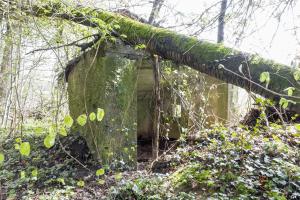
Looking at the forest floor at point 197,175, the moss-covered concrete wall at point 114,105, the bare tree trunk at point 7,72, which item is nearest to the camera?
the bare tree trunk at point 7,72

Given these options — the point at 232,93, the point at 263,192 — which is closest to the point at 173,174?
the point at 263,192

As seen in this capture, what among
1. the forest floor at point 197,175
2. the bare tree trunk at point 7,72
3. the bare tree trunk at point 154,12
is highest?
the bare tree trunk at point 154,12

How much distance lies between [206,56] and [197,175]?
158 centimetres

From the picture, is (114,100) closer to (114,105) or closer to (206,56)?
(114,105)

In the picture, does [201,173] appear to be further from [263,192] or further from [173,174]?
[263,192]

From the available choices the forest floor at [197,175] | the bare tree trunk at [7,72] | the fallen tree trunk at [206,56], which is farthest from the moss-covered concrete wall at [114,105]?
the bare tree trunk at [7,72]

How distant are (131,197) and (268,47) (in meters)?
2.39

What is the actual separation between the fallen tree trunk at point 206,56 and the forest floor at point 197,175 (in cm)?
71

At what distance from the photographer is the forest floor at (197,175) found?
133 inches

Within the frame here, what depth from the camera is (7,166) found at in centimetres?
555

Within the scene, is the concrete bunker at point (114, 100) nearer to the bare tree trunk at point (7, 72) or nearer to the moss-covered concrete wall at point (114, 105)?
the moss-covered concrete wall at point (114, 105)

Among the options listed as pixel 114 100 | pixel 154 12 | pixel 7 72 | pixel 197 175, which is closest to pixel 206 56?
pixel 197 175

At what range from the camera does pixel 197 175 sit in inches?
149

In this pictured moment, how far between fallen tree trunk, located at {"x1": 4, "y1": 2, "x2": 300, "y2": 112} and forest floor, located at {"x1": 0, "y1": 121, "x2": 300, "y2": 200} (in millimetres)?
706
